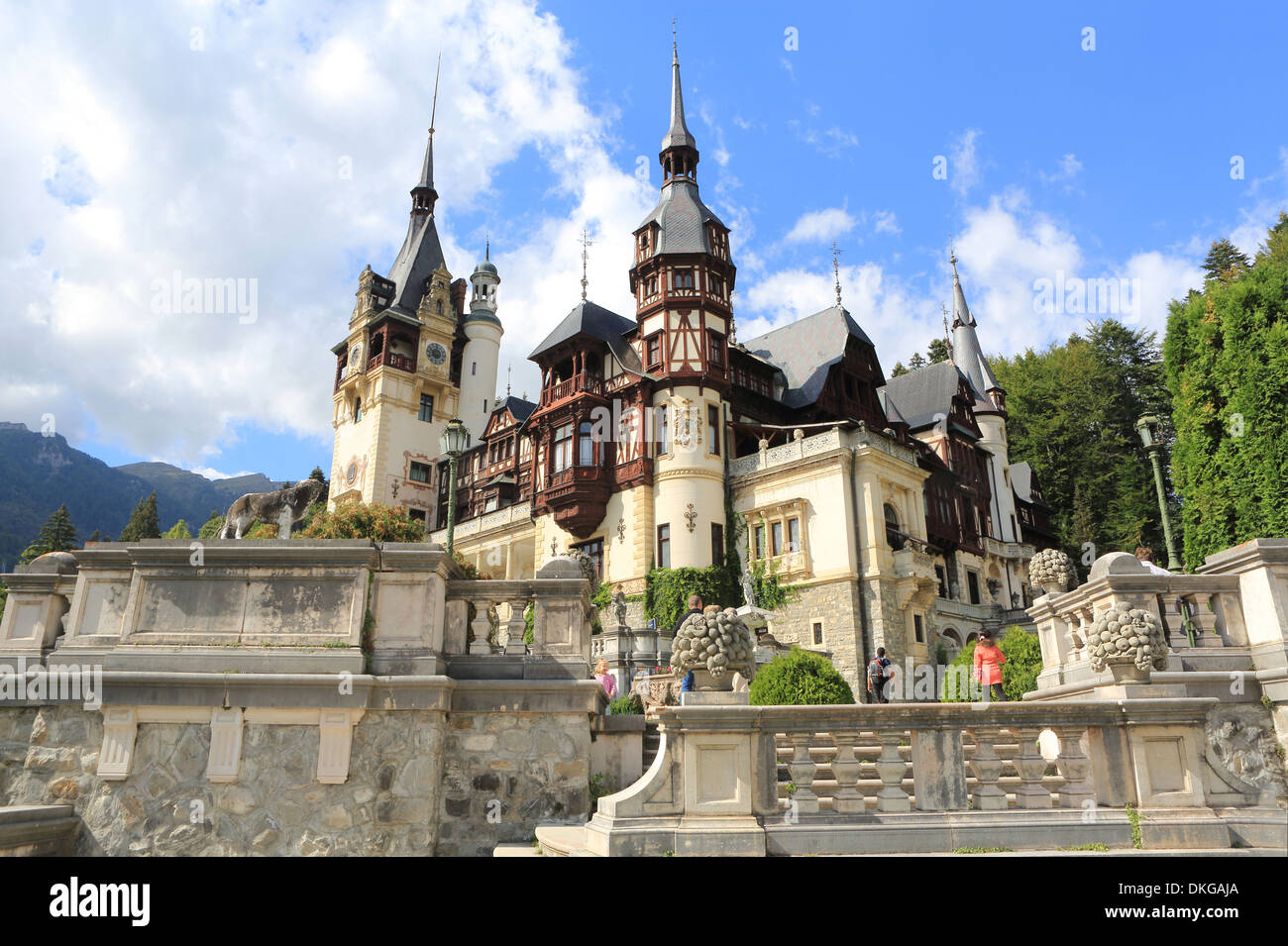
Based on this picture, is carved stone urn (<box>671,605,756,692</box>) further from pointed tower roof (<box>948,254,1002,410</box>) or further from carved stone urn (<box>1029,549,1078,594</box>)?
pointed tower roof (<box>948,254,1002,410</box>)

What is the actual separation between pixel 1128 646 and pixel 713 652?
3715mm

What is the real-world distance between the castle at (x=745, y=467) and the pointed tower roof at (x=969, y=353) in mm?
402

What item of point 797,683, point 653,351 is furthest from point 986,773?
point 653,351

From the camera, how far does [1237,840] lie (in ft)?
21.4

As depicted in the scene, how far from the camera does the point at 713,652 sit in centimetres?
696

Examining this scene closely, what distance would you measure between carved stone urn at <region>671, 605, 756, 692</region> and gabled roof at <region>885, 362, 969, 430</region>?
43.3 meters

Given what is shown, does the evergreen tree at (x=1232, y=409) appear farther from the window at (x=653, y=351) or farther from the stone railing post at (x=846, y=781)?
the stone railing post at (x=846, y=781)

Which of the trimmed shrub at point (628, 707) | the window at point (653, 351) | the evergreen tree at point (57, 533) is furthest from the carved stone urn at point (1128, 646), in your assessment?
the evergreen tree at point (57, 533)

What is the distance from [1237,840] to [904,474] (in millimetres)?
31966

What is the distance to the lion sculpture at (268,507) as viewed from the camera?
71.8 ft

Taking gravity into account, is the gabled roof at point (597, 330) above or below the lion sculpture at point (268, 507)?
above

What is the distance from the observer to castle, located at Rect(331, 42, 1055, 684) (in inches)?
1372

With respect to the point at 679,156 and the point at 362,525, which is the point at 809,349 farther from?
the point at 362,525

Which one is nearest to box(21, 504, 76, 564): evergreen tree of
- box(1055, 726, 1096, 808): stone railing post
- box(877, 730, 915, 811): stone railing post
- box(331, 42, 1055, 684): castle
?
box(331, 42, 1055, 684): castle
